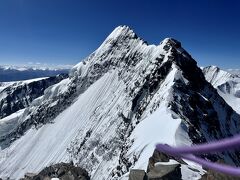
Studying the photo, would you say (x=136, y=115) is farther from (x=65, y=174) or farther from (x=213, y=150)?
(x=213, y=150)

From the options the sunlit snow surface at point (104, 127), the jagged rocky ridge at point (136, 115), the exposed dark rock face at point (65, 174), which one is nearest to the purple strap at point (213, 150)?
the exposed dark rock face at point (65, 174)

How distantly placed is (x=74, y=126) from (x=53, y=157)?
18778mm

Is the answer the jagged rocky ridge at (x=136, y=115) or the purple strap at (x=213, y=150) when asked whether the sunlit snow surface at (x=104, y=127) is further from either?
the purple strap at (x=213, y=150)

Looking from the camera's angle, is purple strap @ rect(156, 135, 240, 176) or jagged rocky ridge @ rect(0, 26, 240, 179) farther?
jagged rocky ridge @ rect(0, 26, 240, 179)

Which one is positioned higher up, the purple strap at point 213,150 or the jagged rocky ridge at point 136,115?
the purple strap at point 213,150

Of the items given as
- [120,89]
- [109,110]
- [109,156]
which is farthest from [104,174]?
[120,89]

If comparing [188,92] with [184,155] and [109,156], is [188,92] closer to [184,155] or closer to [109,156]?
[109,156]

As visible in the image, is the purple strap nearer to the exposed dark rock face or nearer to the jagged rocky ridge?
the exposed dark rock face

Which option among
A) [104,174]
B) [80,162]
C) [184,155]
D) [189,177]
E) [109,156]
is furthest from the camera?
[80,162]

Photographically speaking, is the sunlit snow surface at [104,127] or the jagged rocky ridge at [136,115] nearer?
the jagged rocky ridge at [136,115]

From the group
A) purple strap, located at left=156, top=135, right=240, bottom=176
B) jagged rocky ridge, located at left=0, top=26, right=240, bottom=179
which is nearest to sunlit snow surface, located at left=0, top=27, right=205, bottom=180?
jagged rocky ridge, located at left=0, top=26, right=240, bottom=179

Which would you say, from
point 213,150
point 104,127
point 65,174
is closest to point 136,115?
point 104,127

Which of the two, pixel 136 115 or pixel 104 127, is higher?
pixel 136 115

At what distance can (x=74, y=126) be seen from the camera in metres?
188
